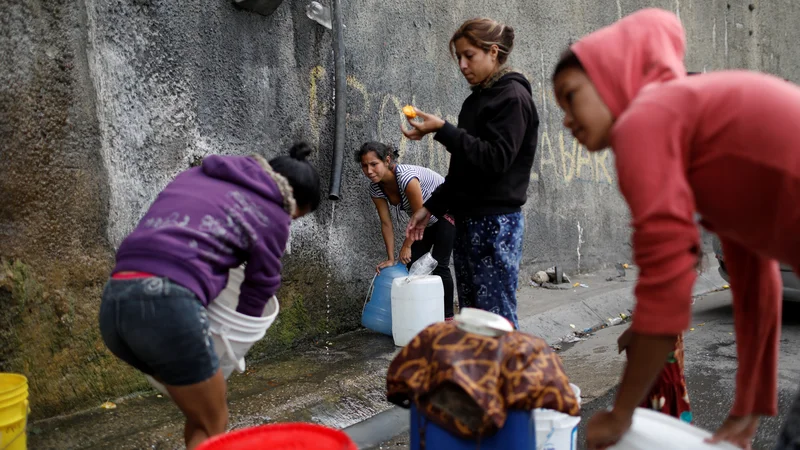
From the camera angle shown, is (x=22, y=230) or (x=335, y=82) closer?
(x=22, y=230)

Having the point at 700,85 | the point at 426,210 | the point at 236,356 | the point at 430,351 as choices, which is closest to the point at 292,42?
the point at 426,210

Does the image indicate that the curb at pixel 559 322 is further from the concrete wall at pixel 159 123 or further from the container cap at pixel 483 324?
the container cap at pixel 483 324

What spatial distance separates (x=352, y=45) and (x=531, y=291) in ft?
9.57

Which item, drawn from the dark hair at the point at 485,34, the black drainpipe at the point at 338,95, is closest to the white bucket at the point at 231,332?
the dark hair at the point at 485,34

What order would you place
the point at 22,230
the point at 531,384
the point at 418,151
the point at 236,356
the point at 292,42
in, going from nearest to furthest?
the point at 531,384 → the point at 236,356 → the point at 22,230 → the point at 292,42 → the point at 418,151

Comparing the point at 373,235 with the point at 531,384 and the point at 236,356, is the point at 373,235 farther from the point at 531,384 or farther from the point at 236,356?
the point at 531,384

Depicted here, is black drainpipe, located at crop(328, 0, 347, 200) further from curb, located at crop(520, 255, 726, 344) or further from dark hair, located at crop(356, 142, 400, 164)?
curb, located at crop(520, 255, 726, 344)

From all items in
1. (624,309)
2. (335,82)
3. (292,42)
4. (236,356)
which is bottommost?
(624,309)

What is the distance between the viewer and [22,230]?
316cm

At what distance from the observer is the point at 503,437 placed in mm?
1844

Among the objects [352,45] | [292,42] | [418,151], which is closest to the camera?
[292,42]

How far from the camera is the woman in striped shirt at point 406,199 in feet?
15.6

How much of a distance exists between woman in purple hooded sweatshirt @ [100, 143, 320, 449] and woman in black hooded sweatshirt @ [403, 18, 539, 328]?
0.95 m

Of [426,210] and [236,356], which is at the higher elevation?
[426,210]
